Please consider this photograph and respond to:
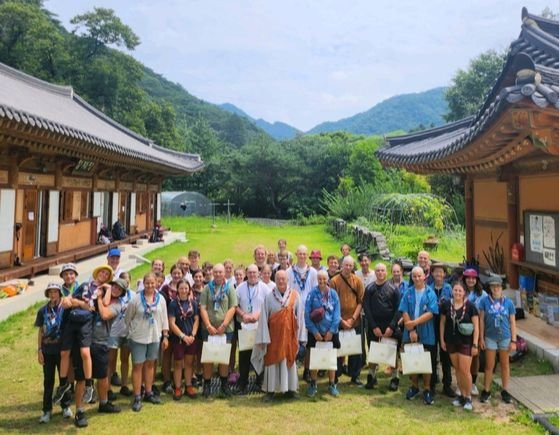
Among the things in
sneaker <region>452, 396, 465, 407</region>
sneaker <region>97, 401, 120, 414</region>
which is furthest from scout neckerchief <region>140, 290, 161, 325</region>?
sneaker <region>452, 396, 465, 407</region>

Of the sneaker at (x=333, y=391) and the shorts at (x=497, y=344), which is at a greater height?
the shorts at (x=497, y=344)

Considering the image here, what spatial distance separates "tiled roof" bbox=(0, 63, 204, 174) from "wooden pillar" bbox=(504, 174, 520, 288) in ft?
28.7

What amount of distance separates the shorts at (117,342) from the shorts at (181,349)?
55 centimetres

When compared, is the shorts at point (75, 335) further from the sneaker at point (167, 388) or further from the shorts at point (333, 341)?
the shorts at point (333, 341)

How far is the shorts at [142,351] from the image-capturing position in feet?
15.1

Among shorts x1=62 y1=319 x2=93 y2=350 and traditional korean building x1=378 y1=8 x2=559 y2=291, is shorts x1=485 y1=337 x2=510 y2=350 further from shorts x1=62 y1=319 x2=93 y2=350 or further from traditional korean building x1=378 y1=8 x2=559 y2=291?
shorts x1=62 y1=319 x2=93 y2=350

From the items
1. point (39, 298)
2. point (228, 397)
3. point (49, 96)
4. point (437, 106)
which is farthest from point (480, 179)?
point (437, 106)

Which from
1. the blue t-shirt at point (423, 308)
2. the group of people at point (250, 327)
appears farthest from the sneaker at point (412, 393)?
the blue t-shirt at point (423, 308)

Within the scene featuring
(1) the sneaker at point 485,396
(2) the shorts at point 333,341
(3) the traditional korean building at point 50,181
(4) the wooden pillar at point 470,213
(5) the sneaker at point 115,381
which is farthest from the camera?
(4) the wooden pillar at point 470,213

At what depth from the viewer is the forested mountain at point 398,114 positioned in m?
141

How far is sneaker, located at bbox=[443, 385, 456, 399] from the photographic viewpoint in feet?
16.4

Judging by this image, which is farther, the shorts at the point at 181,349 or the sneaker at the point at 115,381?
the sneaker at the point at 115,381

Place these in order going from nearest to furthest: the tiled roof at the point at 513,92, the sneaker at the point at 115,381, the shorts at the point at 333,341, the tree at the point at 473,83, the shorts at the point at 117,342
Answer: the tiled roof at the point at 513,92 < the shorts at the point at 117,342 < the shorts at the point at 333,341 < the sneaker at the point at 115,381 < the tree at the point at 473,83

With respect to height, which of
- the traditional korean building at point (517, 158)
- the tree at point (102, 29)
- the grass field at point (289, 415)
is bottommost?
the grass field at point (289, 415)
